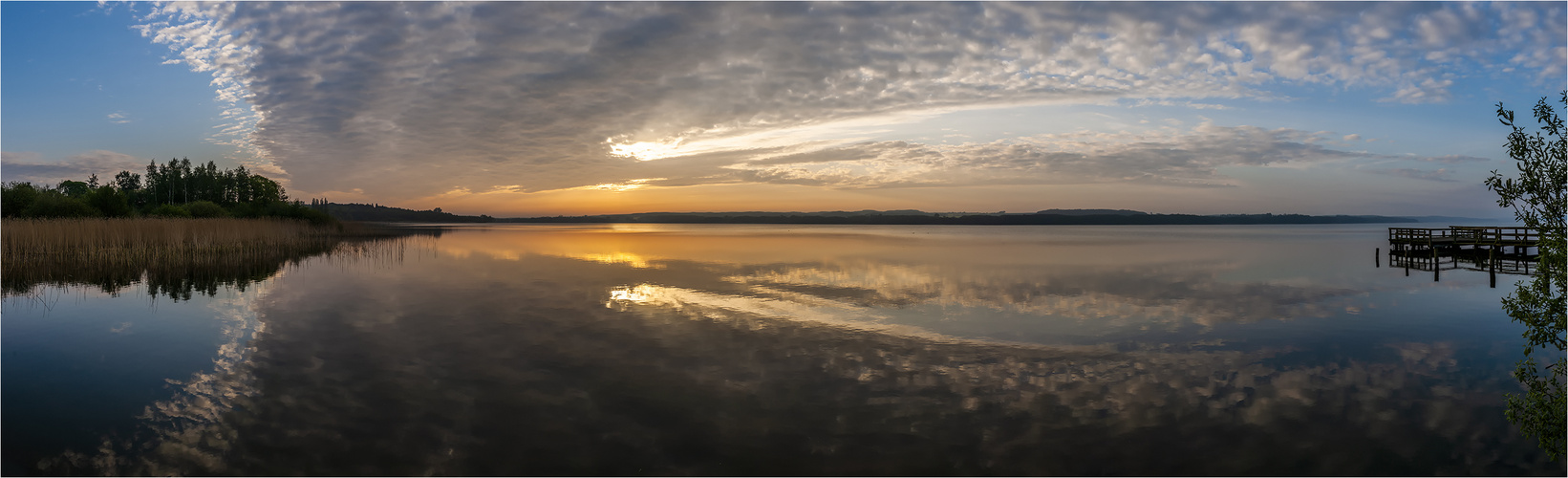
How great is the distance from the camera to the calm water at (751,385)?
279 inches

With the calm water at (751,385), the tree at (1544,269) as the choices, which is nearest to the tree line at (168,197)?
the calm water at (751,385)

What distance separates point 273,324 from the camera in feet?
47.9

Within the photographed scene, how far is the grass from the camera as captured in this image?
22523 mm

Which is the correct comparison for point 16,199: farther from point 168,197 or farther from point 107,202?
point 168,197

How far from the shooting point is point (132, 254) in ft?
94.3

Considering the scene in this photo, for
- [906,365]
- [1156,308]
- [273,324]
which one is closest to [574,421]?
[906,365]

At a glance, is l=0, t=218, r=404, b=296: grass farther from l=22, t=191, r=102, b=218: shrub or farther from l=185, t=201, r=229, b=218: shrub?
l=185, t=201, r=229, b=218: shrub

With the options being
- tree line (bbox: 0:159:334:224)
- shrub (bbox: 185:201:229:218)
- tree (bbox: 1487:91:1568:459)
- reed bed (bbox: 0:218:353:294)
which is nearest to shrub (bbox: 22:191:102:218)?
tree line (bbox: 0:159:334:224)

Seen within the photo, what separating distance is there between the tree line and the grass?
45.5 feet

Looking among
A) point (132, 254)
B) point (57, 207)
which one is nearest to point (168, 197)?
point (57, 207)

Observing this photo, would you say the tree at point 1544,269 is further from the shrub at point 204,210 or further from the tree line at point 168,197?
the shrub at point 204,210

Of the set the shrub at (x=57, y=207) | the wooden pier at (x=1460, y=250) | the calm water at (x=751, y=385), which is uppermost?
the shrub at (x=57, y=207)

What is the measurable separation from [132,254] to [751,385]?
33.5 m

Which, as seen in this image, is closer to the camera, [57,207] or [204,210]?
[57,207]
